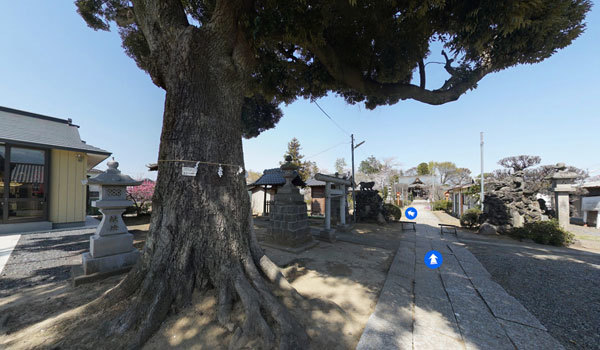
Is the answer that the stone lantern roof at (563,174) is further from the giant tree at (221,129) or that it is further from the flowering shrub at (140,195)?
the flowering shrub at (140,195)

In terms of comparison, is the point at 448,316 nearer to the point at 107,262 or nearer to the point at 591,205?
the point at 107,262

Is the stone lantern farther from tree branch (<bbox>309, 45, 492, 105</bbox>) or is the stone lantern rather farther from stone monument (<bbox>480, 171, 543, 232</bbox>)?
tree branch (<bbox>309, 45, 492, 105</bbox>)

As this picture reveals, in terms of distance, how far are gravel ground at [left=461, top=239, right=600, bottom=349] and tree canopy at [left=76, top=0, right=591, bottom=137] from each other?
13.8 feet

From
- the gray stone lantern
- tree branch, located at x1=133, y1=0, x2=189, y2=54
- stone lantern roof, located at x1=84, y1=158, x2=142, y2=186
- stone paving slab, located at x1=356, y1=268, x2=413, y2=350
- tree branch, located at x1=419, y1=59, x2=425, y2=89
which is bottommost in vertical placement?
stone paving slab, located at x1=356, y1=268, x2=413, y2=350

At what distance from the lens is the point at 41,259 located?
15.8 ft

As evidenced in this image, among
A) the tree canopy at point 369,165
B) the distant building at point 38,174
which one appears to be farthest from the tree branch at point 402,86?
the tree canopy at point 369,165

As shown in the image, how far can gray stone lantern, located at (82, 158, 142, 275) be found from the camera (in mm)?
3771

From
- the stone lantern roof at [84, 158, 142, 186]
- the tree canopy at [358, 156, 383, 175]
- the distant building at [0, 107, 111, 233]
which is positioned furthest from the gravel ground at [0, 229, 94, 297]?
the tree canopy at [358, 156, 383, 175]

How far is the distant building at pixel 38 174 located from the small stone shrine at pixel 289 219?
843 centimetres

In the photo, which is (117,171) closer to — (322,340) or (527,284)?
(322,340)

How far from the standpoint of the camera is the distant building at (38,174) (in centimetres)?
743

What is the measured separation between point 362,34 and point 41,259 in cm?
947

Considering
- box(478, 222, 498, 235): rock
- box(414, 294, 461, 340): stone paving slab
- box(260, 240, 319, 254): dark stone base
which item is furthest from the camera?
box(478, 222, 498, 235): rock

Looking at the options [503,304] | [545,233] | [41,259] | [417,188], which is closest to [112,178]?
[41,259]
